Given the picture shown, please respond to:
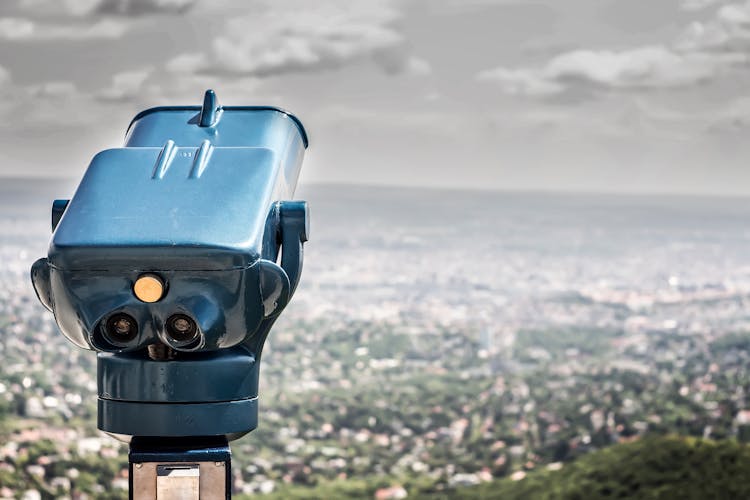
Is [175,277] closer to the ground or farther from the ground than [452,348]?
closer to the ground

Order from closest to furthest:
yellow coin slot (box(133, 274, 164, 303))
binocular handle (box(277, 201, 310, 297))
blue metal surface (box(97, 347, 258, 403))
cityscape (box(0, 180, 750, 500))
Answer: yellow coin slot (box(133, 274, 164, 303)), blue metal surface (box(97, 347, 258, 403)), binocular handle (box(277, 201, 310, 297)), cityscape (box(0, 180, 750, 500))

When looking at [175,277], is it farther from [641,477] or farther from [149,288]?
[641,477]

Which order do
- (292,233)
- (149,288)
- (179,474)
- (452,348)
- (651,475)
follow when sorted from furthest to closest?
(452,348)
(651,475)
(292,233)
(179,474)
(149,288)

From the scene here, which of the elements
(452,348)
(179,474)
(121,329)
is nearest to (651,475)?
(452,348)

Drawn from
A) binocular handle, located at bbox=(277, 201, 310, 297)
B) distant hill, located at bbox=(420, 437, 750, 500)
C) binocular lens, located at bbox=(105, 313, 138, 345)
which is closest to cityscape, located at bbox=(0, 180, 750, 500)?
distant hill, located at bbox=(420, 437, 750, 500)

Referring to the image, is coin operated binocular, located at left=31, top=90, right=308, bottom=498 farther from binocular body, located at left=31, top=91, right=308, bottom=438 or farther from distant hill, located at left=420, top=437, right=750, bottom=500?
distant hill, located at left=420, top=437, right=750, bottom=500

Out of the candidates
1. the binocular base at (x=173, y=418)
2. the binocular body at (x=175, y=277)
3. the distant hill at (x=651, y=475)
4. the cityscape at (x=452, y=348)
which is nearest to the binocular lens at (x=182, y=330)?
the binocular body at (x=175, y=277)

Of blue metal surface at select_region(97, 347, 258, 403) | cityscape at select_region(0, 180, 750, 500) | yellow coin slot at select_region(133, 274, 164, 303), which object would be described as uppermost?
cityscape at select_region(0, 180, 750, 500)
